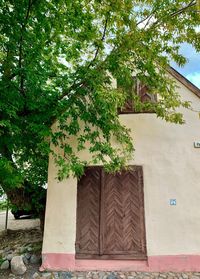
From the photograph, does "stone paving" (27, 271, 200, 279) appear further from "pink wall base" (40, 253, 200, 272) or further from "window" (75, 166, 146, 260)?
"window" (75, 166, 146, 260)

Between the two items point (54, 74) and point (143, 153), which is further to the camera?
point (143, 153)

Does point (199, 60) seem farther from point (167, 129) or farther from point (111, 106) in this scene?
point (111, 106)

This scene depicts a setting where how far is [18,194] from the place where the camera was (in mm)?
6348

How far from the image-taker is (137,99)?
566 centimetres

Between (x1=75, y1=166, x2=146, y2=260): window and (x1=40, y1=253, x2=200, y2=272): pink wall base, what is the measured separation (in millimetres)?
125

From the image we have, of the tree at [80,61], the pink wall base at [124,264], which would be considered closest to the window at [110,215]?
the pink wall base at [124,264]

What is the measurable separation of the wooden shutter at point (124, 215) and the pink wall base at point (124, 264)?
0.18 meters

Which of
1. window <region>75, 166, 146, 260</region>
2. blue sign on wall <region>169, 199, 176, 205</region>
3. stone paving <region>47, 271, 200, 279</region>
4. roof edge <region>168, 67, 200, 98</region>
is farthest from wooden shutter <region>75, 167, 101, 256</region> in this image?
roof edge <region>168, 67, 200, 98</region>

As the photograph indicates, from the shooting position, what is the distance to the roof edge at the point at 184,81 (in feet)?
20.2

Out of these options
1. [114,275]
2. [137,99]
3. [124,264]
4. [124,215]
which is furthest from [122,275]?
[137,99]

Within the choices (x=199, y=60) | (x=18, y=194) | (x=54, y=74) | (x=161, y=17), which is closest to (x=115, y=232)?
(x=18, y=194)

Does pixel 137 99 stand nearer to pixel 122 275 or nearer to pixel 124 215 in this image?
pixel 124 215

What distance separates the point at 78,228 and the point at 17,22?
4.53 metres

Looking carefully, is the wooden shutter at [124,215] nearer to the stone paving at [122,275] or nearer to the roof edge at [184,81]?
the stone paving at [122,275]
